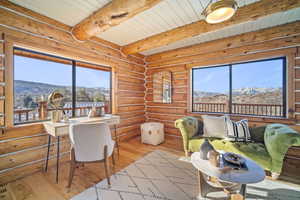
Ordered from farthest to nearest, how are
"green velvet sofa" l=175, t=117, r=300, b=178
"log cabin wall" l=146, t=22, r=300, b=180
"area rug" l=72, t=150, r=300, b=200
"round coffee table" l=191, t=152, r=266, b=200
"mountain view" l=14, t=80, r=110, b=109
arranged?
"log cabin wall" l=146, t=22, r=300, b=180 < "mountain view" l=14, t=80, r=110, b=109 < "green velvet sofa" l=175, t=117, r=300, b=178 < "area rug" l=72, t=150, r=300, b=200 < "round coffee table" l=191, t=152, r=266, b=200

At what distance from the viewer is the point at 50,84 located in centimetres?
258

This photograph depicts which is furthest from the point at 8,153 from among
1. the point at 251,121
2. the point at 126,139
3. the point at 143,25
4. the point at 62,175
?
the point at 251,121

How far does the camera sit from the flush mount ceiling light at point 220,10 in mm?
1298

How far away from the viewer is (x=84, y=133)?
1.70m

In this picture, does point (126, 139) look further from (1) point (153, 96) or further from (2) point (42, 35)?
(2) point (42, 35)

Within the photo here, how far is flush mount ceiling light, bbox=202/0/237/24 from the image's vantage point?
1.30 metres

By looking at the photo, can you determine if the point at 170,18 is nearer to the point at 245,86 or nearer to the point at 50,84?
the point at 50,84

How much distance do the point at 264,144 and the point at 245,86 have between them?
1882 millimetres

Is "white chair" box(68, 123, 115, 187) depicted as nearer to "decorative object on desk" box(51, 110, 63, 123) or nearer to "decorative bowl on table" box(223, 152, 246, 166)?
"decorative object on desk" box(51, 110, 63, 123)

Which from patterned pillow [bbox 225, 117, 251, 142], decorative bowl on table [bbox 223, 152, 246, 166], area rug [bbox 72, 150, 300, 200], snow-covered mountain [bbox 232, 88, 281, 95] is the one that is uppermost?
snow-covered mountain [bbox 232, 88, 281, 95]

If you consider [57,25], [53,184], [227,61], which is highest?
[57,25]

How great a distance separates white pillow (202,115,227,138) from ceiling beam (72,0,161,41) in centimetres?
230

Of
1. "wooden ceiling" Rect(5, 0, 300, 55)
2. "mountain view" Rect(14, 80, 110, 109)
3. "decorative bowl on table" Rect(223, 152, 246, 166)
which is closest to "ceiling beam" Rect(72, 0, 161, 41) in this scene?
"wooden ceiling" Rect(5, 0, 300, 55)

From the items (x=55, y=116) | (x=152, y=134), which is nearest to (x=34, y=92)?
(x=55, y=116)
